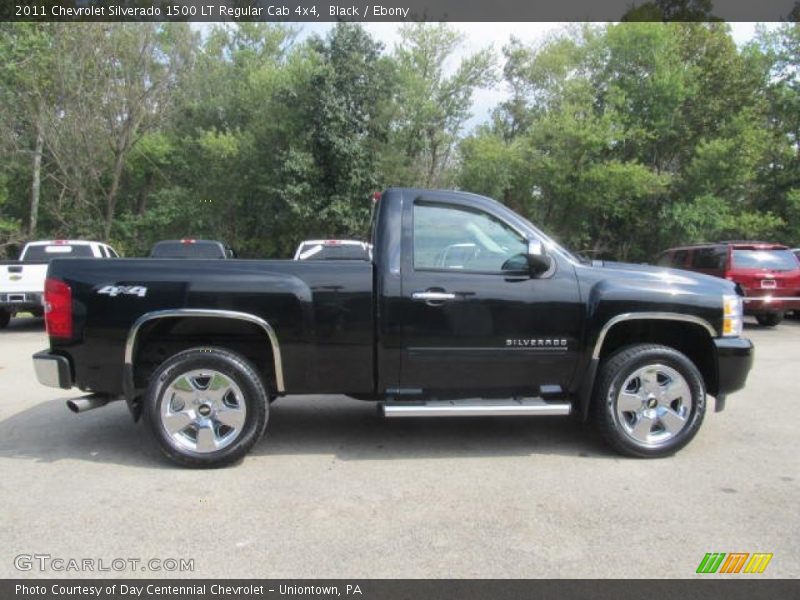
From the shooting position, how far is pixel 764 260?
43.0ft

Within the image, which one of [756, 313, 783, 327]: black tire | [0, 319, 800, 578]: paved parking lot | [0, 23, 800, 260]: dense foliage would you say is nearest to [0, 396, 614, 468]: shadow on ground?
[0, 319, 800, 578]: paved parking lot

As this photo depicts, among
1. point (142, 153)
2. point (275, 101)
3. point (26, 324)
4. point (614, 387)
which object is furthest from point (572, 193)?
point (614, 387)

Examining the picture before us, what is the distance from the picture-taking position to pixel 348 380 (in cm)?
482

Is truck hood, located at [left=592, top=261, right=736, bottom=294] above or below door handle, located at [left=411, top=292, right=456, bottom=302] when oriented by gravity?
above

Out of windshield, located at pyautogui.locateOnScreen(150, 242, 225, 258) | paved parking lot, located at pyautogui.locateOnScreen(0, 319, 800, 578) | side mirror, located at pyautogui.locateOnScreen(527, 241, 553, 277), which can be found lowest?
paved parking lot, located at pyautogui.locateOnScreen(0, 319, 800, 578)

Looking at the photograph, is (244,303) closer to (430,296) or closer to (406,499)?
(430,296)

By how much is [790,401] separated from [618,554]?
4.51 m

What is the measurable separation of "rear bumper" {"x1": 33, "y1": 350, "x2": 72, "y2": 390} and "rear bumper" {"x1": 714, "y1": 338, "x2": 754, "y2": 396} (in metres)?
4.84

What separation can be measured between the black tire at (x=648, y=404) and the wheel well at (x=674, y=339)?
0.76ft

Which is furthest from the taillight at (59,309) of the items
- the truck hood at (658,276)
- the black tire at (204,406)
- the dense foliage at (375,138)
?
the dense foliage at (375,138)

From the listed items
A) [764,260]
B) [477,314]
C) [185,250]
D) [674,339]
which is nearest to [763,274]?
[764,260]

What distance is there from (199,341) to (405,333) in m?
1.60

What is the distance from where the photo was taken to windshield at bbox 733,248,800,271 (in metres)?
13.1

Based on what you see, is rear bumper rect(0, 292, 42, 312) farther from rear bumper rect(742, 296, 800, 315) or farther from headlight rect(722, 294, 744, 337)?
rear bumper rect(742, 296, 800, 315)
